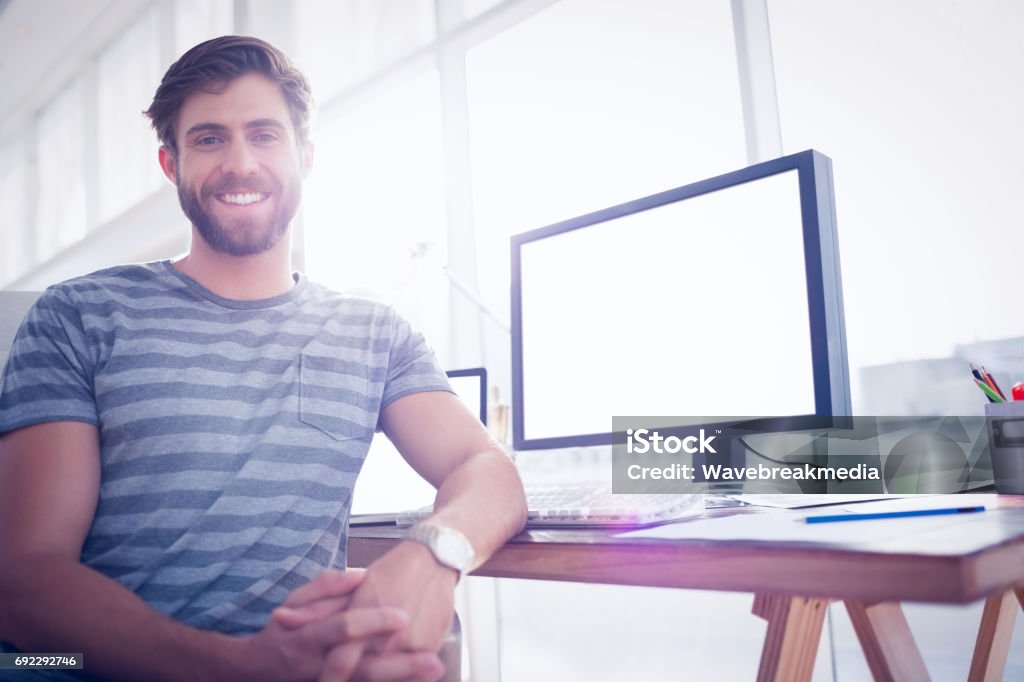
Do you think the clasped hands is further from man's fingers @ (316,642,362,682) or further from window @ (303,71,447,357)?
window @ (303,71,447,357)

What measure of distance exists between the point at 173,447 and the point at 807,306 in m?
0.85

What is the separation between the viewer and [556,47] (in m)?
2.38

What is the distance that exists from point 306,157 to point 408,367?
432mm

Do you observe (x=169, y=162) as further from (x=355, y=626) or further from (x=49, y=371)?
(x=355, y=626)

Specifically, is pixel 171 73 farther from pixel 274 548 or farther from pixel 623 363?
pixel 623 363

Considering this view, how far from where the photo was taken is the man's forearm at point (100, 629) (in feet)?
2.22

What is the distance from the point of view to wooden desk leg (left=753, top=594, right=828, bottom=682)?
740 mm

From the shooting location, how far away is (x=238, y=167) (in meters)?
1.09

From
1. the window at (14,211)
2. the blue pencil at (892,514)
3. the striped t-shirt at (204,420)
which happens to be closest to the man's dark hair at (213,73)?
the striped t-shirt at (204,420)

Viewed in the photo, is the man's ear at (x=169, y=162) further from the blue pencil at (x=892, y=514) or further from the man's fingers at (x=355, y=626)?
the blue pencil at (x=892, y=514)

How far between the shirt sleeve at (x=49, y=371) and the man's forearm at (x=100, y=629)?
18 centimetres

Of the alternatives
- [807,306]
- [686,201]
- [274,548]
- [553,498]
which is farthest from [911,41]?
[274,548]

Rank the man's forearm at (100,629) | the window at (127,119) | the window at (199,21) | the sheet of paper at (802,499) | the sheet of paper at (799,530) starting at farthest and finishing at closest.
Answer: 1. the window at (127,119)
2. the window at (199,21)
3. the sheet of paper at (802,499)
4. the man's forearm at (100,629)
5. the sheet of paper at (799,530)

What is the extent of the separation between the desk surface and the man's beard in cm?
63
